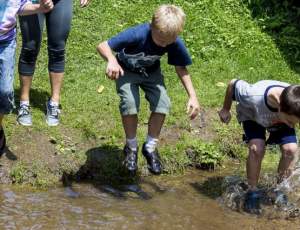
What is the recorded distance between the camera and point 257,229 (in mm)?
4973

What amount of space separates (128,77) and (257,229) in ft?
5.13

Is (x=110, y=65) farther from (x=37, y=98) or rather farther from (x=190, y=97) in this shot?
(x=37, y=98)

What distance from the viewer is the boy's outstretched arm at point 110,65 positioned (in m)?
5.01

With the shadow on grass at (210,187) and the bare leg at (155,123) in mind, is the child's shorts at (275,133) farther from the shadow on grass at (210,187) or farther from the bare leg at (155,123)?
the bare leg at (155,123)

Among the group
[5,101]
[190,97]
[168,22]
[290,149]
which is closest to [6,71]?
[5,101]

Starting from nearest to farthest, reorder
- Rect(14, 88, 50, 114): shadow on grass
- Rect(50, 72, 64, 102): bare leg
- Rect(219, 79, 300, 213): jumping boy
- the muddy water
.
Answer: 1. the muddy water
2. Rect(219, 79, 300, 213): jumping boy
3. Rect(50, 72, 64, 102): bare leg
4. Rect(14, 88, 50, 114): shadow on grass

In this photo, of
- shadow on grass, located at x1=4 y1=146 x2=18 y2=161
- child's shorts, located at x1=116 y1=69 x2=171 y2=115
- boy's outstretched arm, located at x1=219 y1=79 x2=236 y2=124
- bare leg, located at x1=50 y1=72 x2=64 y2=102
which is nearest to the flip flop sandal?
shadow on grass, located at x1=4 y1=146 x2=18 y2=161

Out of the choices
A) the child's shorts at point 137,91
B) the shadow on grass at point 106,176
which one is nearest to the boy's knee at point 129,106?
the child's shorts at point 137,91

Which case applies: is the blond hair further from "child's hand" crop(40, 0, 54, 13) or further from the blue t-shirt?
"child's hand" crop(40, 0, 54, 13)

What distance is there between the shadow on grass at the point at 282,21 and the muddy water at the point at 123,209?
338 cm

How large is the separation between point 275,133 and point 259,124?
0.51 ft

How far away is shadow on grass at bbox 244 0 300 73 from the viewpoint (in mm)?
8547

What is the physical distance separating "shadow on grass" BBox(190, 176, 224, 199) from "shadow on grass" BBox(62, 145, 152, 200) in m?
0.48

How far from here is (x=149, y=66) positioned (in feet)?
18.2
